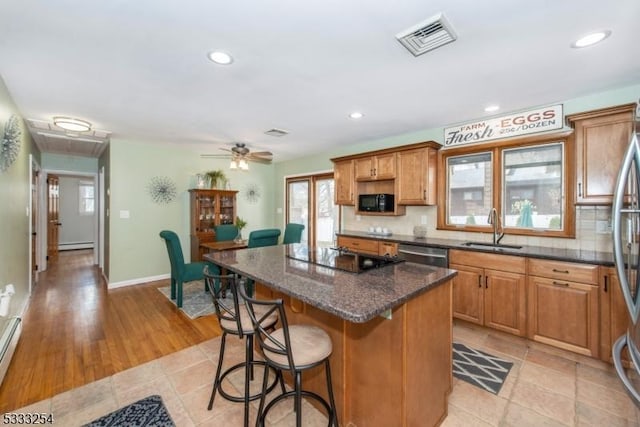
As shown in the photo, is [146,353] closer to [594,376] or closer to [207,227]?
[207,227]

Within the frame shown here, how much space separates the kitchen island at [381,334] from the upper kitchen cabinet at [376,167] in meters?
2.33

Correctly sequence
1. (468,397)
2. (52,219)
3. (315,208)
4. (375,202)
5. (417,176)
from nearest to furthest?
(468,397), (417,176), (375,202), (315,208), (52,219)

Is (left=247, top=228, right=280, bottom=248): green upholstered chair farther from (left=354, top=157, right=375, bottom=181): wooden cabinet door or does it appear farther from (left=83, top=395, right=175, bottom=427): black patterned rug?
(left=83, top=395, right=175, bottom=427): black patterned rug

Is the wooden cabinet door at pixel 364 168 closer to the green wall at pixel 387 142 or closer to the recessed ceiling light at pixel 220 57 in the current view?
the green wall at pixel 387 142

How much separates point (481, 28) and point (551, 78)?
1.19 metres

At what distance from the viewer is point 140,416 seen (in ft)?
5.95

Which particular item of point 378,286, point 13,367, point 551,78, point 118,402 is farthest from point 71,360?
point 551,78

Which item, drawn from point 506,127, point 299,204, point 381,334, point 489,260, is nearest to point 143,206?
point 299,204

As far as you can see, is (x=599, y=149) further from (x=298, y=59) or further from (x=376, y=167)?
(x=298, y=59)

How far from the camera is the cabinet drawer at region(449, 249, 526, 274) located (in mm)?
2686

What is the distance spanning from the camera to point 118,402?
1949mm

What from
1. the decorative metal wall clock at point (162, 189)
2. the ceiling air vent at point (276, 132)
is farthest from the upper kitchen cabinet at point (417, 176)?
the decorative metal wall clock at point (162, 189)

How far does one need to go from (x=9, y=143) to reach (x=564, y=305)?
5.13 meters

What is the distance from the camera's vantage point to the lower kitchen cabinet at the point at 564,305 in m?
2.32
